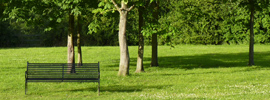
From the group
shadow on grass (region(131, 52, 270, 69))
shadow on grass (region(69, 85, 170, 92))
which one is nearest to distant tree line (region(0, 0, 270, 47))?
shadow on grass (region(131, 52, 270, 69))

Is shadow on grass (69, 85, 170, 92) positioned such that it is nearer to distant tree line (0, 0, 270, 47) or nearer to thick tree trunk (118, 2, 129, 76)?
thick tree trunk (118, 2, 129, 76)

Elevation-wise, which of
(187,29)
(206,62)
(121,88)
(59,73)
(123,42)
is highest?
(187,29)

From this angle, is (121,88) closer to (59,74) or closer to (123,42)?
(59,74)

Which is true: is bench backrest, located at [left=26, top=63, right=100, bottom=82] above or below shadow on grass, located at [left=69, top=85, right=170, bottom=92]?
above

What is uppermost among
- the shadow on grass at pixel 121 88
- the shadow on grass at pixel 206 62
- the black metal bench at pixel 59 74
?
the black metal bench at pixel 59 74

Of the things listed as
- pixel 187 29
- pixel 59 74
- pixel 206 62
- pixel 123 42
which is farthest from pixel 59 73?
pixel 187 29

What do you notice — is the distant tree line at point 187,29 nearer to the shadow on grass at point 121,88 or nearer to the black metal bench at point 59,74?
the shadow on grass at point 121,88

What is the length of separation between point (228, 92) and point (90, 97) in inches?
156

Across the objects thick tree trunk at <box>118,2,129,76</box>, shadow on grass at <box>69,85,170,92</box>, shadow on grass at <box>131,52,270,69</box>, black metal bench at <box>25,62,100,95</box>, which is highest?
thick tree trunk at <box>118,2,129,76</box>

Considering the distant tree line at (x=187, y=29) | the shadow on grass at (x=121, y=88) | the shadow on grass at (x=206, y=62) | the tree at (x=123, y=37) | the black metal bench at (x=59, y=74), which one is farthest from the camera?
the distant tree line at (x=187, y=29)

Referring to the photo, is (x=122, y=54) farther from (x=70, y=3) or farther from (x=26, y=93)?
(x=26, y=93)

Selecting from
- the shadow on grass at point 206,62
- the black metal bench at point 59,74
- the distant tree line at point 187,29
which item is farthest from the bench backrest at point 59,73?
the distant tree line at point 187,29

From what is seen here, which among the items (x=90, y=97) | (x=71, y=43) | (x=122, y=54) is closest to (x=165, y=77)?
(x=122, y=54)

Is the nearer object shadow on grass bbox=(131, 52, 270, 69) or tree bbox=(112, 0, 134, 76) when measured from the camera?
tree bbox=(112, 0, 134, 76)
